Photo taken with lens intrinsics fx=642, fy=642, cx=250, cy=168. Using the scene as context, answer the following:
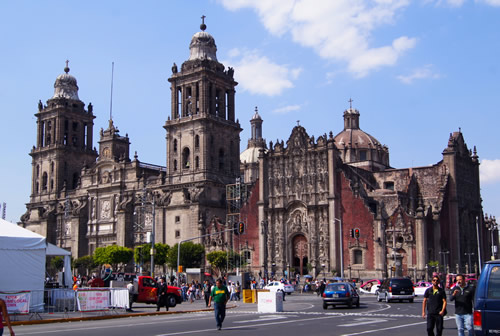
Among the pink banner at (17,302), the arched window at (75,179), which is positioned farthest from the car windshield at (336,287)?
the arched window at (75,179)

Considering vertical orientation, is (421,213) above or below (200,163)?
below

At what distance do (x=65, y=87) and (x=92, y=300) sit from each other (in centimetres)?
8607

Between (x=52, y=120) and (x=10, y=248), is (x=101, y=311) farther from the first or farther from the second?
(x=52, y=120)

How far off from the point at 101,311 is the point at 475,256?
204 ft

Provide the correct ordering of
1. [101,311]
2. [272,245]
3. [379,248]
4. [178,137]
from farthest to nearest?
[178,137] < [272,245] < [379,248] < [101,311]

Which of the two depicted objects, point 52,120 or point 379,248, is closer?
point 379,248

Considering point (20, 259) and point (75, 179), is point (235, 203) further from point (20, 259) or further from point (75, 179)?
point (20, 259)

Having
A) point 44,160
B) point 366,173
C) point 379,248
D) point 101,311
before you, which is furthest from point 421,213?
point 44,160

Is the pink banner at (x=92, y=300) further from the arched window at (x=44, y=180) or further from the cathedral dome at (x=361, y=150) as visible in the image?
the arched window at (x=44, y=180)

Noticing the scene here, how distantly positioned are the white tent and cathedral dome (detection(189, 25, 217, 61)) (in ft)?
202

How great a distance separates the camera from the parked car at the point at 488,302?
1209 centimetres

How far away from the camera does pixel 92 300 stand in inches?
1125

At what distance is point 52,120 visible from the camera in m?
106

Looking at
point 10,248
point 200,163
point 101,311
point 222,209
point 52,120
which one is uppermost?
point 52,120
